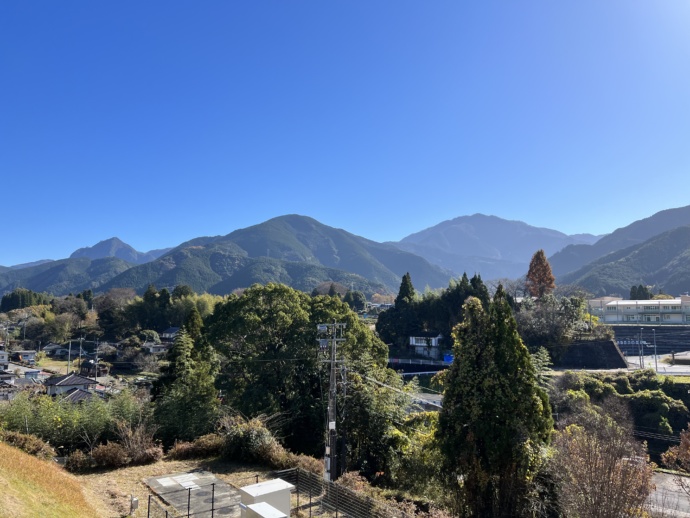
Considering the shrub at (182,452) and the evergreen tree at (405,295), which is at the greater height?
the evergreen tree at (405,295)

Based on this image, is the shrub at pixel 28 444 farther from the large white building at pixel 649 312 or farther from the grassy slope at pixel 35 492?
the large white building at pixel 649 312

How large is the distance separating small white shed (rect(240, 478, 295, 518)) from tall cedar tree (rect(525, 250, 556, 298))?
5255cm

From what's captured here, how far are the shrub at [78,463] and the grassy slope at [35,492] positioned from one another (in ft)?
8.12

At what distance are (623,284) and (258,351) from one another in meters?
142

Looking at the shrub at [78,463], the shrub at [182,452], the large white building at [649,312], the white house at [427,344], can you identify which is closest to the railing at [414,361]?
the white house at [427,344]

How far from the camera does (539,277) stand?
54.8 metres

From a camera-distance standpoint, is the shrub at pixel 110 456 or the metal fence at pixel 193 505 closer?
the metal fence at pixel 193 505

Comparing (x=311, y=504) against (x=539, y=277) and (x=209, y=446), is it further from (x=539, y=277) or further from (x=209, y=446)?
(x=539, y=277)

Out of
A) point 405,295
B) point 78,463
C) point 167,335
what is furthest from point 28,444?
point 167,335

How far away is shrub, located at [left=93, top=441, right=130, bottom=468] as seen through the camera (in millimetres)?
11922

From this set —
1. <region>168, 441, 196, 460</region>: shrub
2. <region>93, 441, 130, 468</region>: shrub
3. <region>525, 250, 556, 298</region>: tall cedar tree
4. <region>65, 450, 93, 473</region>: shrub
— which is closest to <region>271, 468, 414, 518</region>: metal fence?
<region>168, 441, 196, 460</region>: shrub

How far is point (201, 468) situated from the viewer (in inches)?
483

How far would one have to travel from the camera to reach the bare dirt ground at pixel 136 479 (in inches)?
351

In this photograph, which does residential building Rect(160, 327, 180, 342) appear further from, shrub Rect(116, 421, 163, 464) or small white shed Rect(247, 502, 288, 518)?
small white shed Rect(247, 502, 288, 518)
